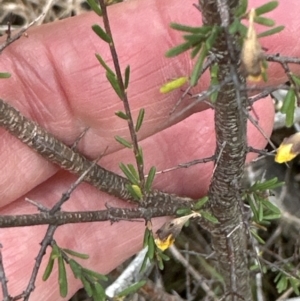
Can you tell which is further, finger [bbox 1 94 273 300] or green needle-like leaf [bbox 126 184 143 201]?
finger [bbox 1 94 273 300]

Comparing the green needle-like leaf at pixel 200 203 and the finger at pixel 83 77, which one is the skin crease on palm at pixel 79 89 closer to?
the finger at pixel 83 77

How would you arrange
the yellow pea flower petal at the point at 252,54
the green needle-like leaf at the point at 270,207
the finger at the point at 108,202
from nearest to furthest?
the yellow pea flower petal at the point at 252,54 < the green needle-like leaf at the point at 270,207 < the finger at the point at 108,202

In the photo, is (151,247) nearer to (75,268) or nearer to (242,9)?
(75,268)

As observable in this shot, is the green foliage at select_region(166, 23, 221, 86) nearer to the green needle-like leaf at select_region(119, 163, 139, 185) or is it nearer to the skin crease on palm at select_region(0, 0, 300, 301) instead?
the green needle-like leaf at select_region(119, 163, 139, 185)

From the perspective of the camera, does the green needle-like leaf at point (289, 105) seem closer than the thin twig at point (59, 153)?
Yes

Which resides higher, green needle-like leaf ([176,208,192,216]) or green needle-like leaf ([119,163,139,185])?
green needle-like leaf ([119,163,139,185])

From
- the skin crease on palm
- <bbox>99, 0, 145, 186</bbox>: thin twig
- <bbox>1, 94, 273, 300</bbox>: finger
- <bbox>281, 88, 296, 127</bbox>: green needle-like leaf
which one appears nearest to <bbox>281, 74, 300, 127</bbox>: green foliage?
<bbox>281, 88, 296, 127</bbox>: green needle-like leaf

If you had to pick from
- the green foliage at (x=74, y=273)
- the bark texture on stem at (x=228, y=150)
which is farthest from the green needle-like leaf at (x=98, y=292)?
the bark texture on stem at (x=228, y=150)

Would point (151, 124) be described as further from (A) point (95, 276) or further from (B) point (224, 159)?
(A) point (95, 276)

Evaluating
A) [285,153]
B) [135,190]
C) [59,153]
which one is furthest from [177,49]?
[59,153]
